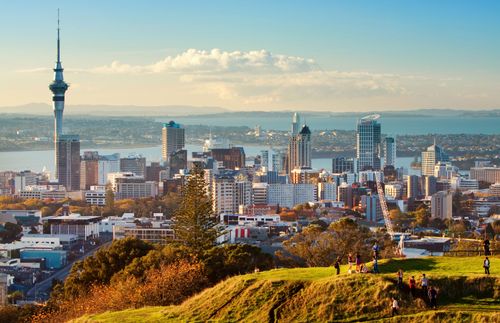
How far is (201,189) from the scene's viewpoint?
23.8 m

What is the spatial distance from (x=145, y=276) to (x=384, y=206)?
39.0m

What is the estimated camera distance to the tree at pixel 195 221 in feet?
73.0

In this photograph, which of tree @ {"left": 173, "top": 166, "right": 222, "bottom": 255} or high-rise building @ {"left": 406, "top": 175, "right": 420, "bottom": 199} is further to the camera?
high-rise building @ {"left": 406, "top": 175, "right": 420, "bottom": 199}

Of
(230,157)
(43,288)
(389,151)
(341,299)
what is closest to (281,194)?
(230,157)

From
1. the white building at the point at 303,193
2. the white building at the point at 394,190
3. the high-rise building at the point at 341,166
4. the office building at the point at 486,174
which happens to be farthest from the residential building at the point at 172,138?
the white building at the point at 394,190

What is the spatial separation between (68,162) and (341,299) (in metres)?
76.2

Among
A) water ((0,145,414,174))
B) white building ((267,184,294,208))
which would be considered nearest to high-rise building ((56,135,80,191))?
water ((0,145,414,174))

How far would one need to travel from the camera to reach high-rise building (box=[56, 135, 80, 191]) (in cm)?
8531

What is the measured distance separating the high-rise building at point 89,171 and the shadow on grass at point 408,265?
7391cm

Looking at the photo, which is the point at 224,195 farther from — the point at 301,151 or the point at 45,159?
the point at 45,159

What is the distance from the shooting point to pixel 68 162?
85.9 metres

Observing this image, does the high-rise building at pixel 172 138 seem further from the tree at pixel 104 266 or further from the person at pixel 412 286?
the person at pixel 412 286

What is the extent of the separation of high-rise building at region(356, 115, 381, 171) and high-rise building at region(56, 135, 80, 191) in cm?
2693

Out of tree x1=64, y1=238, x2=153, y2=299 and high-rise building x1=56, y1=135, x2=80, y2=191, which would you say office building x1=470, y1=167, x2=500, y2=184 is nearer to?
high-rise building x1=56, y1=135, x2=80, y2=191
